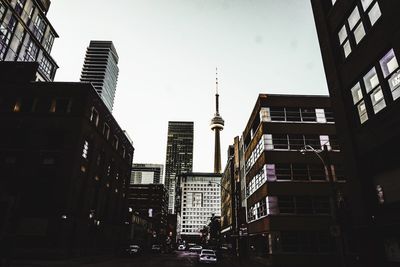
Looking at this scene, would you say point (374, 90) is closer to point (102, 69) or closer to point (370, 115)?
point (370, 115)

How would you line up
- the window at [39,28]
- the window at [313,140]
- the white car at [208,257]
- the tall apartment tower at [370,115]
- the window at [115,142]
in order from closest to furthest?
the tall apartment tower at [370,115] < the white car at [208,257] < the window at [313,140] < the window at [115,142] < the window at [39,28]

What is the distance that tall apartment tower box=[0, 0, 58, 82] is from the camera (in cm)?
5169

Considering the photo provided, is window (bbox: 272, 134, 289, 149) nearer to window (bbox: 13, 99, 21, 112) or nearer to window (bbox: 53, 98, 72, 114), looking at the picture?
window (bbox: 53, 98, 72, 114)

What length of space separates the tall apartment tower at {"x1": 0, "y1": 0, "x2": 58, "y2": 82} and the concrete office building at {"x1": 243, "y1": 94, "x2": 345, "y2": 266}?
3680 cm

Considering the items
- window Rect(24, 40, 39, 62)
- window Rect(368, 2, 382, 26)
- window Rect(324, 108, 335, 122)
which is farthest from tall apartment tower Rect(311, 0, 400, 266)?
window Rect(24, 40, 39, 62)

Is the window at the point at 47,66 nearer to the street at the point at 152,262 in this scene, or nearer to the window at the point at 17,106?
the window at the point at 17,106

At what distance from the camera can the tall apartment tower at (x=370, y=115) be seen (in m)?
13.1

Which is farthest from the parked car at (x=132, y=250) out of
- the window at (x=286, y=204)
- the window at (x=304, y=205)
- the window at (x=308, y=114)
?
the window at (x=308, y=114)

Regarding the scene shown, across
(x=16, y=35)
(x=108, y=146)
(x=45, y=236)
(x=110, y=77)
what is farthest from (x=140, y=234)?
(x=110, y=77)

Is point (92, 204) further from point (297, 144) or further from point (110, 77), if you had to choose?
point (110, 77)

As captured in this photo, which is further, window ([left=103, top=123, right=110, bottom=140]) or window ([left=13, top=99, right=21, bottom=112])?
window ([left=103, top=123, right=110, bottom=140])

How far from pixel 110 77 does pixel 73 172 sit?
164 metres

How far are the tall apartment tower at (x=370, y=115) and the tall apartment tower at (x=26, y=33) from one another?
4434cm

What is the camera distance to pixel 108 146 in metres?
49.1
